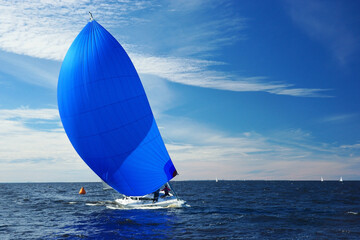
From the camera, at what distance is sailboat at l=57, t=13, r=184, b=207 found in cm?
2352

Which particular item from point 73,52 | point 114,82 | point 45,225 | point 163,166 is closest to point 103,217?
point 45,225

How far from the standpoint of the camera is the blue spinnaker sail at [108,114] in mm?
23516

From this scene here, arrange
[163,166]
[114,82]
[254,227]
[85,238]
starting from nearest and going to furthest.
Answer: [85,238], [254,227], [114,82], [163,166]

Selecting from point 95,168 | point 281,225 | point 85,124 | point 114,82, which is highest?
point 114,82

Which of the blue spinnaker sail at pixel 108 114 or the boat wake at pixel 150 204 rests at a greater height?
the blue spinnaker sail at pixel 108 114

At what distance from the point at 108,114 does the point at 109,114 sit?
3.0 inches

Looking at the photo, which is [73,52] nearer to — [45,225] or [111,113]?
[111,113]

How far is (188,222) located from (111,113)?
10.4 metres

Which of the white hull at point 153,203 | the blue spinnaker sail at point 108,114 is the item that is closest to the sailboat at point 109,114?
the blue spinnaker sail at point 108,114

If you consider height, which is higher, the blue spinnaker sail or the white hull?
the blue spinnaker sail

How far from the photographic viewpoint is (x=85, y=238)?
1898 cm

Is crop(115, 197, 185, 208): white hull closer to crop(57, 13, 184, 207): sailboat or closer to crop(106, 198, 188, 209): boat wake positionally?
crop(106, 198, 188, 209): boat wake

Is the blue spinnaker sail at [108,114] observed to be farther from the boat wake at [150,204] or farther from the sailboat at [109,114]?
the boat wake at [150,204]

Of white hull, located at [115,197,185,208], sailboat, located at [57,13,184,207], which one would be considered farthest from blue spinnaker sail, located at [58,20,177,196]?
white hull, located at [115,197,185,208]
